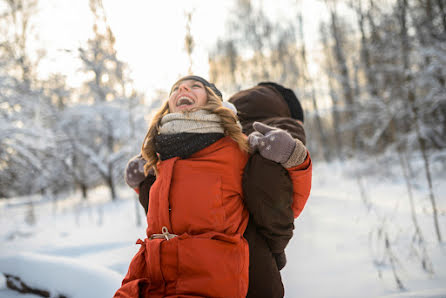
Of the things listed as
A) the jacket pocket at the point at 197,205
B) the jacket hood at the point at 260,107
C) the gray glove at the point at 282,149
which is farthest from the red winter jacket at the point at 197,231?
the jacket hood at the point at 260,107

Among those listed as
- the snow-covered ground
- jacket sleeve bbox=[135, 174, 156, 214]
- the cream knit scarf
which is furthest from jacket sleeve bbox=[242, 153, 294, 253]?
the snow-covered ground

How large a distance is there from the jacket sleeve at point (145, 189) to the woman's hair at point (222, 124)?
0.12 meters

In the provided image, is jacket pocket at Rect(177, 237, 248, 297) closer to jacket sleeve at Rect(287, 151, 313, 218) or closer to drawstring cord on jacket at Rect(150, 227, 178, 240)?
drawstring cord on jacket at Rect(150, 227, 178, 240)

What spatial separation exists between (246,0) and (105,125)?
36.0 ft

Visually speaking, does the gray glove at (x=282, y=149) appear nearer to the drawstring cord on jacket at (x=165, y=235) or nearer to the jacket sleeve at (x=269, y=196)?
the jacket sleeve at (x=269, y=196)

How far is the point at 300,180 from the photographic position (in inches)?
51.3

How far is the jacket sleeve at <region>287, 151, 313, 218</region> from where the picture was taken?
128 centimetres

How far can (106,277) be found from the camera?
1.80m

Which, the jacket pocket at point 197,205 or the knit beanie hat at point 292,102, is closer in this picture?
the jacket pocket at point 197,205

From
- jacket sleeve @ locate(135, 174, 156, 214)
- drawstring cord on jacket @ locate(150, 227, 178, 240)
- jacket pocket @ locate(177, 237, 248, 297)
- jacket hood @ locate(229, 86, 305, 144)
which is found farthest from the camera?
jacket hood @ locate(229, 86, 305, 144)

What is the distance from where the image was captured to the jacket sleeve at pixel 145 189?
1.65 metres

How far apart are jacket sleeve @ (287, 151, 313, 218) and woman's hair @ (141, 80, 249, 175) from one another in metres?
0.28

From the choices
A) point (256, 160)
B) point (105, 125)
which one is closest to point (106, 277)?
point (256, 160)

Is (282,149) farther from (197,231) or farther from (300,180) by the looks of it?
(197,231)
